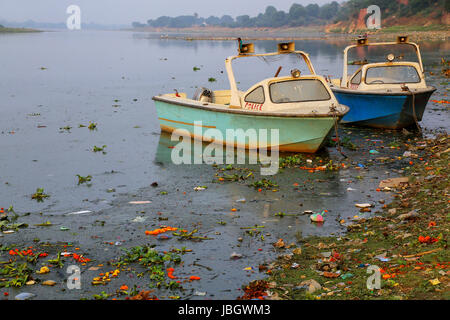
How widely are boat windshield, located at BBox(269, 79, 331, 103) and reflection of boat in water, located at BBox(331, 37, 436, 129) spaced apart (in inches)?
86.6

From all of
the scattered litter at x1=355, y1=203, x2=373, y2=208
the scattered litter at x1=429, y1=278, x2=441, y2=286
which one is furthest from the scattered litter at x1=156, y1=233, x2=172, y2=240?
the scattered litter at x1=429, y1=278, x2=441, y2=286

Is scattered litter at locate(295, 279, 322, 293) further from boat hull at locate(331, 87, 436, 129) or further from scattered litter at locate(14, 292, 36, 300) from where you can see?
boat hull at locate(331, 87, 436, 129)

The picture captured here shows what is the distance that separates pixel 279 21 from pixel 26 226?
19887 cm

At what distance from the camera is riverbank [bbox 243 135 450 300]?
5.78 meters

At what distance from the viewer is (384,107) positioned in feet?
47.4

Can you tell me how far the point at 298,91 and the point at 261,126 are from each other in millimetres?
1155

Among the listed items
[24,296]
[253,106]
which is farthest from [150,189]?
[24,296]

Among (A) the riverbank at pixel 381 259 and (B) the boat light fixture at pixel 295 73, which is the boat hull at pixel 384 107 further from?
(A) the riverbank at pixel 381 259

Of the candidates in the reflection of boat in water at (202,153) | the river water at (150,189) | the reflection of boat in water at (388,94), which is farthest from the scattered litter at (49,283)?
the reflection of boat in water at (388,94)

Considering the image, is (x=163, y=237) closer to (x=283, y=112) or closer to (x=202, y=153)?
(x=283, y=112)

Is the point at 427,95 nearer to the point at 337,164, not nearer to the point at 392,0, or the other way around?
the point at 337,164

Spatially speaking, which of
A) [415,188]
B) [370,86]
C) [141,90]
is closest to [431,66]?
[141,90]

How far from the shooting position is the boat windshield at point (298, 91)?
1259cm

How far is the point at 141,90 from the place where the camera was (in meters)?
26.4
